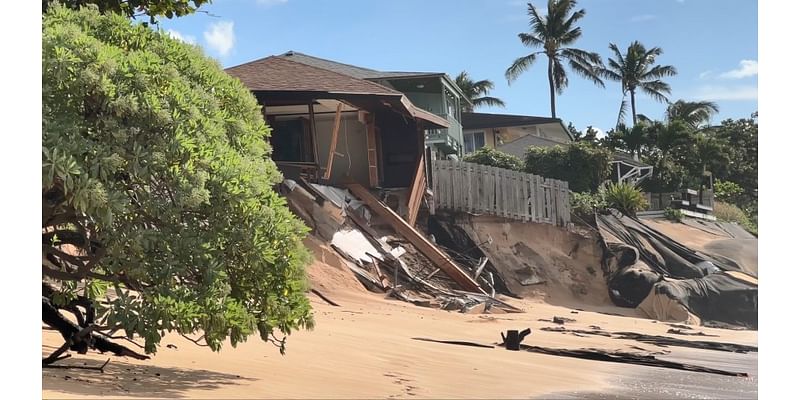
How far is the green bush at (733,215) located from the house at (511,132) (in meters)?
1.44

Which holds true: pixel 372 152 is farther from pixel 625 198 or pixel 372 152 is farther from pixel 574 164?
pixel 625 198

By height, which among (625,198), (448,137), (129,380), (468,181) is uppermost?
(448,137)

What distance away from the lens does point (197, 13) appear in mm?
7223

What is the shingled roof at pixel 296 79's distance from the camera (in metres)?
8.89

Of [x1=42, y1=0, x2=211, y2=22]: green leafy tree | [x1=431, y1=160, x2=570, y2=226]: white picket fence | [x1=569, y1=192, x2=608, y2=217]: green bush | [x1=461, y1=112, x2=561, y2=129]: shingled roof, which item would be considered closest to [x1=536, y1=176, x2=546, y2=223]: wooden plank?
[x1=431, y1=160, x2=570, y2=226]: white picket fence

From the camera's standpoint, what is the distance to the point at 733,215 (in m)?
7.94

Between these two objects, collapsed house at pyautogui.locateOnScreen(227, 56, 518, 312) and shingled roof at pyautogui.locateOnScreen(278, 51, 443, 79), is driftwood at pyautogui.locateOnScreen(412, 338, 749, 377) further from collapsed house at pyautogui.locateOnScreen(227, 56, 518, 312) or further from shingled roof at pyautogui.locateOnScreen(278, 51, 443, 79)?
shingled roof at pyautogui.locateOnScreen(278, 51, 443, 79)

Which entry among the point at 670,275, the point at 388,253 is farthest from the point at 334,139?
the point at 670,275

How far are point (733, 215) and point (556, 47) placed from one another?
85.9 inches

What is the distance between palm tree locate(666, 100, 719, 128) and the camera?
765cm

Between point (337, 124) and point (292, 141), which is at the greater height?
point (337, 124)

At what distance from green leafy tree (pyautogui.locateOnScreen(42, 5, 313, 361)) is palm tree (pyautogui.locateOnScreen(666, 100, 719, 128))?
432cm

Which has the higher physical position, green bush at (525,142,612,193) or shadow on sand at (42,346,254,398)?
green bush at (525,142,612,193)
